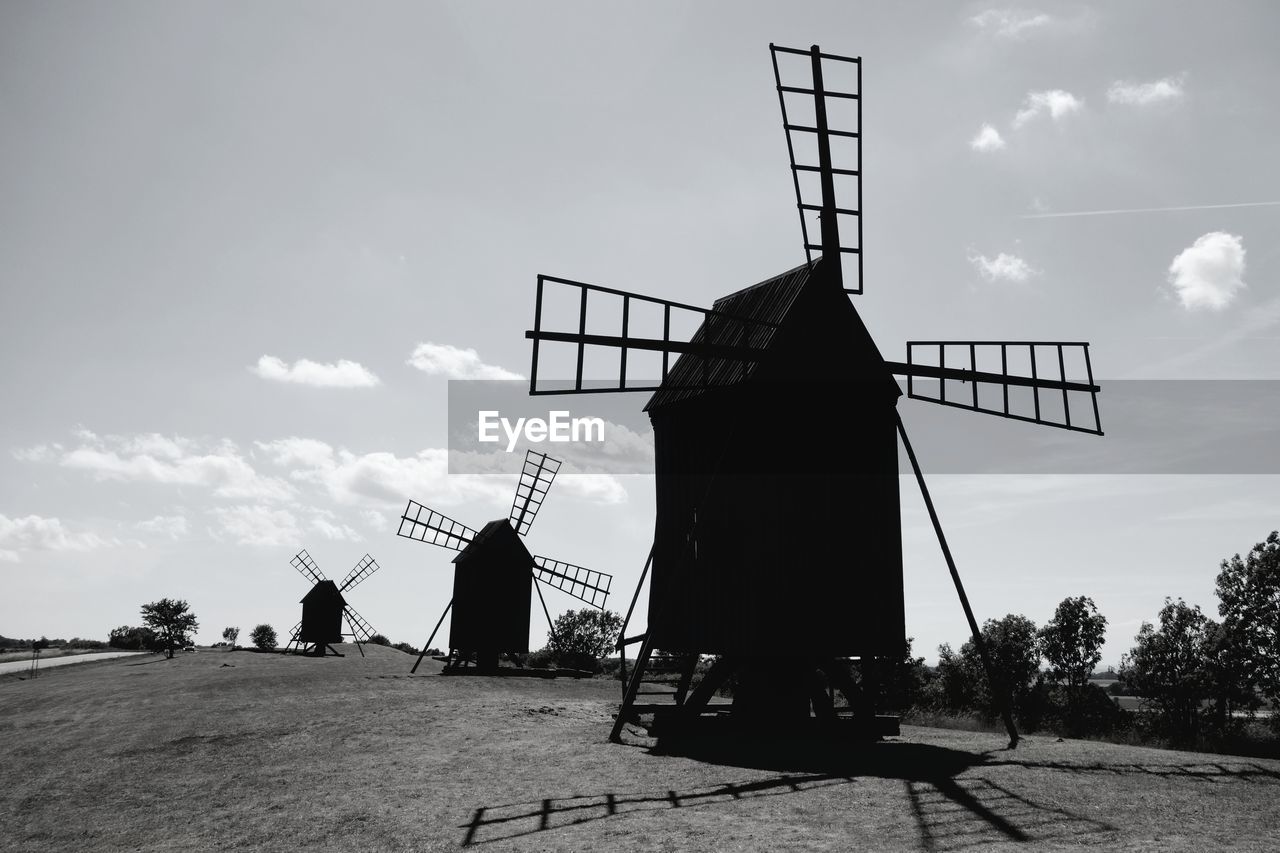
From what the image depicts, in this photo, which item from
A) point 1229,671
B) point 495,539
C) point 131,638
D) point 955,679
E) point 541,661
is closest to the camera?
point 495,539

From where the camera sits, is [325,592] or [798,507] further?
[325,592]

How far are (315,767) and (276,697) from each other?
8.89m

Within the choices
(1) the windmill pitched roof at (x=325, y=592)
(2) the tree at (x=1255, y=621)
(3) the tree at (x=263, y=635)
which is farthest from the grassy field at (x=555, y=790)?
(3) the tree at (x=263, y=635)

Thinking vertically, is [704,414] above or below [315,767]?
above

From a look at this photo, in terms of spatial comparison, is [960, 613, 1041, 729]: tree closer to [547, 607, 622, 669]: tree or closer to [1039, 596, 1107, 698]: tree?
[1039, 596, 1107, 698]: tree

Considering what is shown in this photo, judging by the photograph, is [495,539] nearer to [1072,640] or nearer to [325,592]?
[325,592]

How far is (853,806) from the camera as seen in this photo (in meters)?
8.89

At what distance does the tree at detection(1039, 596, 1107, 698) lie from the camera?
70875mm

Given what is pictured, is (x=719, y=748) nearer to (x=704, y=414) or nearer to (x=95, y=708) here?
(x=704, y=414)

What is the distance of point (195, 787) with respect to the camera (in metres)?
10.4

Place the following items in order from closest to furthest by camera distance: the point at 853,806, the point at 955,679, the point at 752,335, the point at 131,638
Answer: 1. the point at 853,806
2. the point at 752,335
3. the point at 955,679
4. the point at 131,638

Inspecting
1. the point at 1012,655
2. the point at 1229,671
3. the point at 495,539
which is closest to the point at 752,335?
the point at 495,539

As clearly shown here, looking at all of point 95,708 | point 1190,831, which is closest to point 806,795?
point 1190,831

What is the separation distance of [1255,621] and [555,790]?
5063 cm
